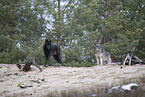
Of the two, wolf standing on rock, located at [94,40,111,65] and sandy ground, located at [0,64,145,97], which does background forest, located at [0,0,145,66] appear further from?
sandy ground, located at [0,64,145,97]

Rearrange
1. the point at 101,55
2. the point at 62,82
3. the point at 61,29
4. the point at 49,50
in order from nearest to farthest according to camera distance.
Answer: the point at 62,82, the point at 49,50, the point at 101,55, the point at 61,29

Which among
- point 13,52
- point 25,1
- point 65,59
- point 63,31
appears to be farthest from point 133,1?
point 13,52

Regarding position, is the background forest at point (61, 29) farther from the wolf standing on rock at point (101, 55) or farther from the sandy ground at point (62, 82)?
the sandy ground at point (62, 82)

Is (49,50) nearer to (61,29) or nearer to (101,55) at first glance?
(101,55)

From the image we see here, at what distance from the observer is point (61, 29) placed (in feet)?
49.6

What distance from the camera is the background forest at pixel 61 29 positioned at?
14609mm

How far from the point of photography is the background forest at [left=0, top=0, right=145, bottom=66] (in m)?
14.6

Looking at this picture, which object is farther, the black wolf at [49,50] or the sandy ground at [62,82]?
the black wolf at [49,50]

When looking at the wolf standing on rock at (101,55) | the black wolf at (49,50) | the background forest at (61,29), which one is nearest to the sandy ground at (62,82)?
the black wolf at (49,50)

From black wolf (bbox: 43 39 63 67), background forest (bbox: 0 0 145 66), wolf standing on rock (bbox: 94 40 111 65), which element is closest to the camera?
black wolf (bbox: 43 39 63 67)

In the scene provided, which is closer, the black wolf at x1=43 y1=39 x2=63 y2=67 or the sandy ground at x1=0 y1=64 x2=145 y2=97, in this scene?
the sandy ground at x1=0 y1=64 x2=145 y2=97

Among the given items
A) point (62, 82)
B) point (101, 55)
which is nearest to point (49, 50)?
point (101, 55)

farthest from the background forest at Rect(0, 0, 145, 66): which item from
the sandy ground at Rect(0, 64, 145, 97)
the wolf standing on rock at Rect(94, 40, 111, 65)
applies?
the sandy ground at Rect(0, 64, 145, 97)

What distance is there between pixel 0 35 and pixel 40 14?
15.4ft
